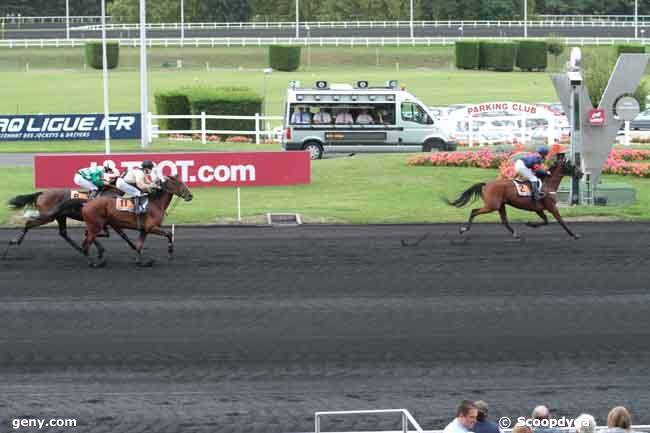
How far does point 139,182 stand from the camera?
18531 mm

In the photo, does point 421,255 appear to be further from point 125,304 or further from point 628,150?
point 628,150

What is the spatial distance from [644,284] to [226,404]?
25.7ft

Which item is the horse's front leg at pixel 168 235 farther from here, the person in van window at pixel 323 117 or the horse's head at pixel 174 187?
the person in van window at pixel 323 117

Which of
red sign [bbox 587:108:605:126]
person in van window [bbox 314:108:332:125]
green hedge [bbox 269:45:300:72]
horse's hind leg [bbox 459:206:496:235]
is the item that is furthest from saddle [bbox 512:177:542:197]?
green hedge [bbox 269:45:300:72]

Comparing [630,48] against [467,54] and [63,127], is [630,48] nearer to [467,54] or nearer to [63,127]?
[467,54]

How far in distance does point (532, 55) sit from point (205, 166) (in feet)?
174

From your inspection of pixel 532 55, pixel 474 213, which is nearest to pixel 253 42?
pixel 532 55

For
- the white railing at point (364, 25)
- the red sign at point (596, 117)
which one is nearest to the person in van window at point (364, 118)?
the red sign at point (596, 117)

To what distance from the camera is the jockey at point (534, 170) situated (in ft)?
65.9

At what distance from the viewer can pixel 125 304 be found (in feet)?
50.7

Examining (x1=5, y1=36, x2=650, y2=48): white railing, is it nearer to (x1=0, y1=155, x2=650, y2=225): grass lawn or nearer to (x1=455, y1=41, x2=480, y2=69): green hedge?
(x1=455, y1=41, x2=480, y2=69): green hedge

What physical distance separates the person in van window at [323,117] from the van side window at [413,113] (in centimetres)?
208

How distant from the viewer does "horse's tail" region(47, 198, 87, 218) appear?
60.5 ft

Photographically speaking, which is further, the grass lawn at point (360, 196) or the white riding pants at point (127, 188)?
the grass lawn at point (360, 196)
